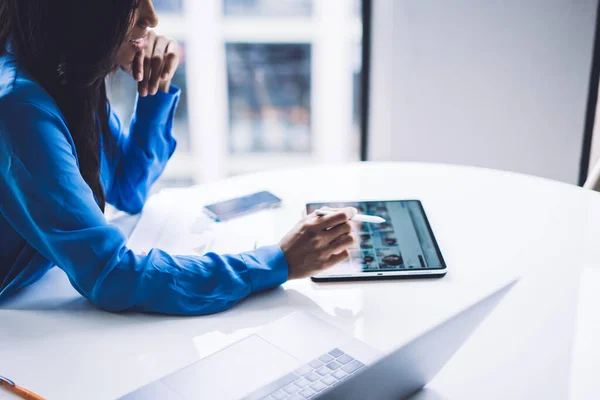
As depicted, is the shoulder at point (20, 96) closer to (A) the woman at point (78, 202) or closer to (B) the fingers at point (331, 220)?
(A) the woman at point (78, 202)

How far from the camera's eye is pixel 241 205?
1181 mm

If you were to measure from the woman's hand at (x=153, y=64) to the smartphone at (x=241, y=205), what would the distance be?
27 centimetres

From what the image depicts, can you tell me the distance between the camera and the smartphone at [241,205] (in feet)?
3.73

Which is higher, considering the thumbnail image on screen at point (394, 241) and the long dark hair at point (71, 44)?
the long dark hair at point (71, 44)

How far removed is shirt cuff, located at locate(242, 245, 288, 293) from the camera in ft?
2.69

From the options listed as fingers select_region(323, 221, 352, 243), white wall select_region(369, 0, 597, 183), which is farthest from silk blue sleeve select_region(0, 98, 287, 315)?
white wall select_region(369, 0, 597, 183)

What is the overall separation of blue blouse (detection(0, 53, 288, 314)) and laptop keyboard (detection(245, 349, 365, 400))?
20 cm

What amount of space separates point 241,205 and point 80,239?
0.46 metres

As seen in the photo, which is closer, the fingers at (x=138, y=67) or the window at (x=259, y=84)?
the fingers at (x=138, y=67)

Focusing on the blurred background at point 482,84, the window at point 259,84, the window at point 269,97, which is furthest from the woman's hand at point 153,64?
the window at point 269,97

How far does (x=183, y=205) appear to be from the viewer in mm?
1208

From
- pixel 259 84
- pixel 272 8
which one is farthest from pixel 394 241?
pixel 259 84

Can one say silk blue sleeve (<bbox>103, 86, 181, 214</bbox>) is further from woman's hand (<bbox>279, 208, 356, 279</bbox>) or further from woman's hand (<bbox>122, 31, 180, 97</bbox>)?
woman's hand (<bbox>279, 208, 356, 279</bbox>)

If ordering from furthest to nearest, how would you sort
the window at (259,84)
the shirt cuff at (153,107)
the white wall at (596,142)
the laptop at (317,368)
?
the window at (259,84) → the white wall at (596,142) → the shirt cuff at (153,107) → the laptop at (317,368)
